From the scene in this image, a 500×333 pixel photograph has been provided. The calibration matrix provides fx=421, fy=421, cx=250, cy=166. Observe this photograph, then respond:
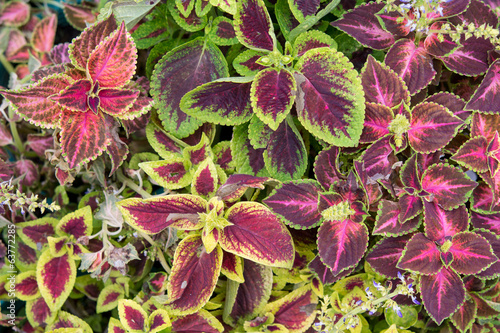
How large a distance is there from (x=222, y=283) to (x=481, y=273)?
569 millimetres

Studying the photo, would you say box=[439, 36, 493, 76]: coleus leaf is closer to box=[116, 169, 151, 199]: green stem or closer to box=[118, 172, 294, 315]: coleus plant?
box=[118, 172, 294, 315]: coleus plant

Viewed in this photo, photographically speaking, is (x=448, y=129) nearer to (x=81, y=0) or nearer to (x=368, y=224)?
(x=368, y=224)

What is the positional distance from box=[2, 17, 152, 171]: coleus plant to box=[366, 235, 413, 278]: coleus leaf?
57 cm

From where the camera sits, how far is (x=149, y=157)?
3.44 feet

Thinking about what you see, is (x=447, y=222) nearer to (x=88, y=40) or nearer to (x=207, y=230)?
(x=207, y=230)

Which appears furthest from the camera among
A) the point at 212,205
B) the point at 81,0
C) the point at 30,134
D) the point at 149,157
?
the point at 81,0

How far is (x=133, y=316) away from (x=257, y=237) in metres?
0.34

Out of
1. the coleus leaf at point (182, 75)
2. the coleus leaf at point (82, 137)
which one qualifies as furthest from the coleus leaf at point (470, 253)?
the coleus leaf at point (82, 137)

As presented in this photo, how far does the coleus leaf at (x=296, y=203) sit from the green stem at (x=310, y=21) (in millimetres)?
321

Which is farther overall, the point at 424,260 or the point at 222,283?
the point at 222,283

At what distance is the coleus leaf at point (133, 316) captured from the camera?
913 millimetres

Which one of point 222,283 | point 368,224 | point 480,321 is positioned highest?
Answer: point 368,224

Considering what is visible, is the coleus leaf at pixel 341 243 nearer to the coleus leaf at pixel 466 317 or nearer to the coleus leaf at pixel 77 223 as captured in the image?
the coleus leaf at pixel 466 317

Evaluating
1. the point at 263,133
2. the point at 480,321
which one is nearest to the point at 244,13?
the point at 263,133
